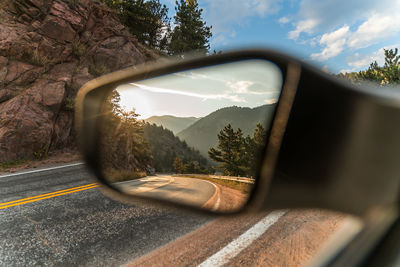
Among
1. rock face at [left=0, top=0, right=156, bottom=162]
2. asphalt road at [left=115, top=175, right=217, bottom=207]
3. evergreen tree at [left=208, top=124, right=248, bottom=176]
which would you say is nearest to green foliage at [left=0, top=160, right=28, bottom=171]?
rock face at [left=0, top=0, right=156, bottom=162]

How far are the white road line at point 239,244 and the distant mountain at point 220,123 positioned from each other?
126 centimetres

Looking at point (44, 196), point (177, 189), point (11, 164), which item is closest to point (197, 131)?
point (177, 189)

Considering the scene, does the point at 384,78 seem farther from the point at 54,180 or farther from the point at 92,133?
the point at 54,180

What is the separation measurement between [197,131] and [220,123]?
13 cm

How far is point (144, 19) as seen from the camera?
23.4m

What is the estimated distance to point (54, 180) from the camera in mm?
5707

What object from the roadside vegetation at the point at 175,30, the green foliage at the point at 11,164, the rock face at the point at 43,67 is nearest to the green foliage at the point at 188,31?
the roadside vegetation at the point at 175,30

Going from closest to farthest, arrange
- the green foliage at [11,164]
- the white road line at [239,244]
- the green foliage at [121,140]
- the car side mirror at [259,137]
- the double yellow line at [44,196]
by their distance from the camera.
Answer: the car side mirror at [259,137], the green foliage at [121,140], the white road line at [239,244], the double yellow line at [44,196], the green foliage at [11,164]

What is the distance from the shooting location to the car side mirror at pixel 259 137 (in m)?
0.57

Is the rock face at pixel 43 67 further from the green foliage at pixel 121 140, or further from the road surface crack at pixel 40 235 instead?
the green foliage at pixel 121 140

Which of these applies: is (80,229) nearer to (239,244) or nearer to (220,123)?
(239,244)

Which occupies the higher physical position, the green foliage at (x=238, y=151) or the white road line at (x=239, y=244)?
the green foliage at (x=238, y=151)

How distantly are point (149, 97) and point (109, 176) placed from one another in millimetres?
637

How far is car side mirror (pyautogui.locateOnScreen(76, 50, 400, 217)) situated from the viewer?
0.57 metres
